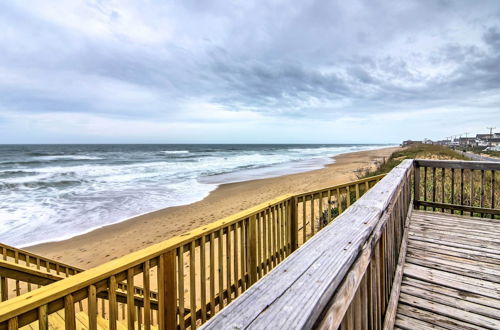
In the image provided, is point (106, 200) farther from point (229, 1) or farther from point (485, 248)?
point (485, 248)

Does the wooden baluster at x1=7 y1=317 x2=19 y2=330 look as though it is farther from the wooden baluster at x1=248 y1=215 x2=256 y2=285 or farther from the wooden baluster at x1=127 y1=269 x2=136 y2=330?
the wooden baluster at x1=248 y1=215 x2=256 y2=285

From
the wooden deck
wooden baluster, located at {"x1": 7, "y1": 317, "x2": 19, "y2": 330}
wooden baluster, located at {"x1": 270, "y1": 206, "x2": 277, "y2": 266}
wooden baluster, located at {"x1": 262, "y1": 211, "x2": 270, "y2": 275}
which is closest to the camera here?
wooden baluster, located at {"x1": 7, "y1": 317, "x2": 19, "y2": 330}

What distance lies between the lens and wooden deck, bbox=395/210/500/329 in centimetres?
198

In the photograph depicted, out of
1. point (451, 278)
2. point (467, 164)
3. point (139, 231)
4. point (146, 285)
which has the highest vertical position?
point (467, 164)

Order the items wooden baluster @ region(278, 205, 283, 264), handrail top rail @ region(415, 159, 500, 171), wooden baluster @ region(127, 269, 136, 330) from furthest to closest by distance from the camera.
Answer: handrail top rail @ region(415, 159, 500, 171)
wooden baluster @ region(278, 205, 283, 264)
wooden baluster @ region(127, 269, 136, 330)

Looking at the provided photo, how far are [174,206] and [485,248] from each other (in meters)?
9.38

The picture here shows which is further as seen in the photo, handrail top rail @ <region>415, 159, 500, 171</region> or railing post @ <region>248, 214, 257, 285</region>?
handrail top rail @ <region>415, 159, 500, 171</region>

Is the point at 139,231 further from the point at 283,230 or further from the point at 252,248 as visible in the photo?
the point at 252,248

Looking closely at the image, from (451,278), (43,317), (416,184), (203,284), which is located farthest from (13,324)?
(416,184)

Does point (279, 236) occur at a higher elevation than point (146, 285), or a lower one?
lower

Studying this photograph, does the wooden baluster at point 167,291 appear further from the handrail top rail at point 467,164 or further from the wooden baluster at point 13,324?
the handrail top rail at point 467,164

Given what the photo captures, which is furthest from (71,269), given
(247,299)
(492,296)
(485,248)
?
(485,248)

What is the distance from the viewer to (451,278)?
8.25ft

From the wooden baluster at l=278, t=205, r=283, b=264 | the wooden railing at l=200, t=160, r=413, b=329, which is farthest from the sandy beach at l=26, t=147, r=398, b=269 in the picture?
the wooden railing at l=200, t=160, r=413, b=329
